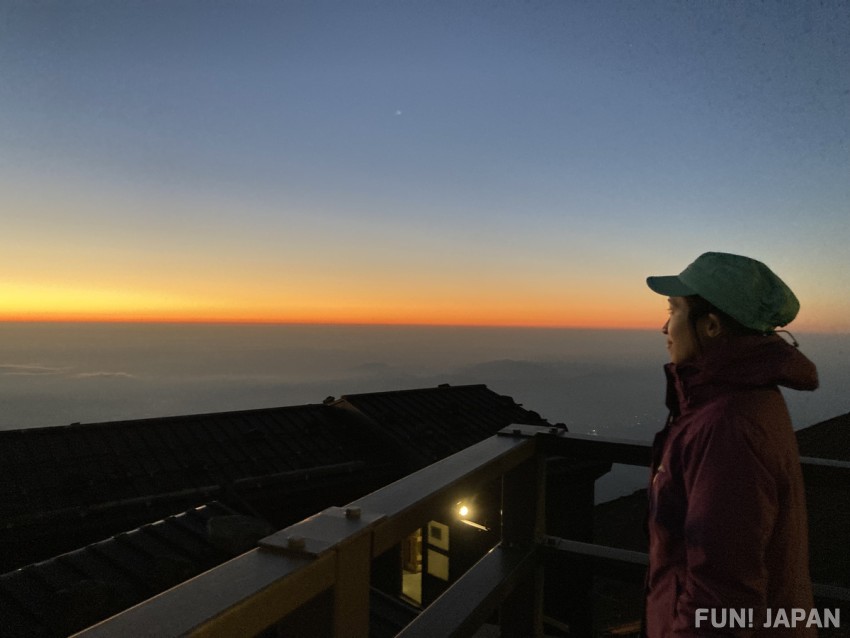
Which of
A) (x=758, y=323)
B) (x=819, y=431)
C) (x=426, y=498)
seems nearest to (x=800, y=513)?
(x=758, y=323)

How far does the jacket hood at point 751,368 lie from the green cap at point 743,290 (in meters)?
0.08

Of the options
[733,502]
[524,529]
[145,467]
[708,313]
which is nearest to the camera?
[733,502]

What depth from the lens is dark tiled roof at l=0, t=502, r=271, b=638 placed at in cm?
297

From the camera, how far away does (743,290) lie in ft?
6.21

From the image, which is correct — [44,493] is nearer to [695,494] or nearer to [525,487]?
[525,487]

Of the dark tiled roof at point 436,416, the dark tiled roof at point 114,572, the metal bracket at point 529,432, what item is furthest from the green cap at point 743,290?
the dark tiled roof at point 436,416

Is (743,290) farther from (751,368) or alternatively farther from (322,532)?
(322,532)

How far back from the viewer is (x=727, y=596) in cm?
158

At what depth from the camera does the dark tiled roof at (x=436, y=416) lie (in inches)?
624

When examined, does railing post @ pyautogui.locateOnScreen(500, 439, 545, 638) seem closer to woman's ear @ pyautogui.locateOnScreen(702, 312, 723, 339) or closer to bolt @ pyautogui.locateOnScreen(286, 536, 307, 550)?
woman's ear @ pyautogui.locateOnScreen(702, 312, 723, 339)

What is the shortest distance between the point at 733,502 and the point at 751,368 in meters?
0.45

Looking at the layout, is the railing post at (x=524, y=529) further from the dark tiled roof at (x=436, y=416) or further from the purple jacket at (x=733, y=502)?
the dark tiled roof at (x=436, y=416)

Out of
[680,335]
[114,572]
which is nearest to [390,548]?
[680,335]

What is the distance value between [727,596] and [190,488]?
12284mm
